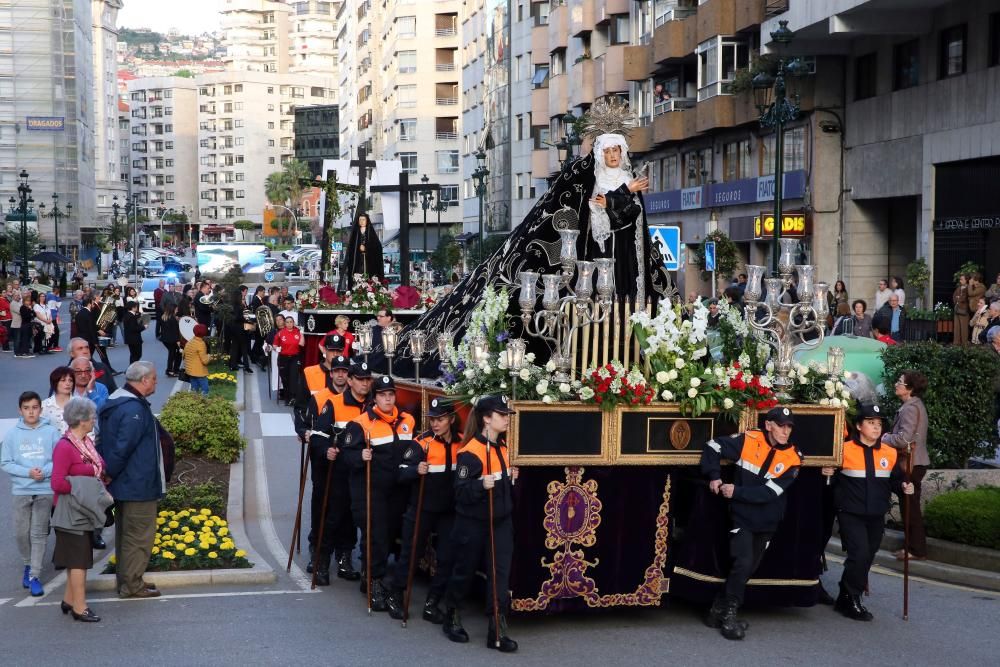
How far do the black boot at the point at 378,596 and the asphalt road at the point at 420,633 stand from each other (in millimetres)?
111

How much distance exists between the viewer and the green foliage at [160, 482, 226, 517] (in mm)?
12297

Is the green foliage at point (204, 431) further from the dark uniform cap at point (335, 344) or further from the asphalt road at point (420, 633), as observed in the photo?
the asphalt road at point (420, 633)

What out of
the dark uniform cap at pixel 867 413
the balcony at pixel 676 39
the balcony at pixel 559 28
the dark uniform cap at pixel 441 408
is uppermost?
the balcony at pixel 559 28

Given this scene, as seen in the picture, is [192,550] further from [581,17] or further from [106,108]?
[106,108]

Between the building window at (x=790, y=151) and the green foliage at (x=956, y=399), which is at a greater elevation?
the building window at (x=790, y=151)

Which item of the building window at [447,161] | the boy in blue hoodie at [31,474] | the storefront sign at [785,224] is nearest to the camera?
the boy in blue hoodie at [31,474]

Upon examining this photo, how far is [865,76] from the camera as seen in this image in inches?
1214

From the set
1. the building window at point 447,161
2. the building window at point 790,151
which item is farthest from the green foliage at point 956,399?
the building window at point 447,161

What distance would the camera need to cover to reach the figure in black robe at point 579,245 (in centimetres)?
1121

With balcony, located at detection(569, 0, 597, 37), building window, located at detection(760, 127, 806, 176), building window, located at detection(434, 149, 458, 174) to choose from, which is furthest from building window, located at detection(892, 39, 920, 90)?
building window, located at detection(434, 149, 458, 174)

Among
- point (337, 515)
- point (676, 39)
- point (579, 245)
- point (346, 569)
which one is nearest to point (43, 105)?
point (676, 39)

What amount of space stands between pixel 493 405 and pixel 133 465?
9.25ft

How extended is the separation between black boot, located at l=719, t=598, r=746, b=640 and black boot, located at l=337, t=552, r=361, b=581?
3.00 m

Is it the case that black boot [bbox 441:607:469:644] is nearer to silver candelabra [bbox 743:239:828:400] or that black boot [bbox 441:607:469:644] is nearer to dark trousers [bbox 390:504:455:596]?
dark trousers [bbox 390:504:455:596]
